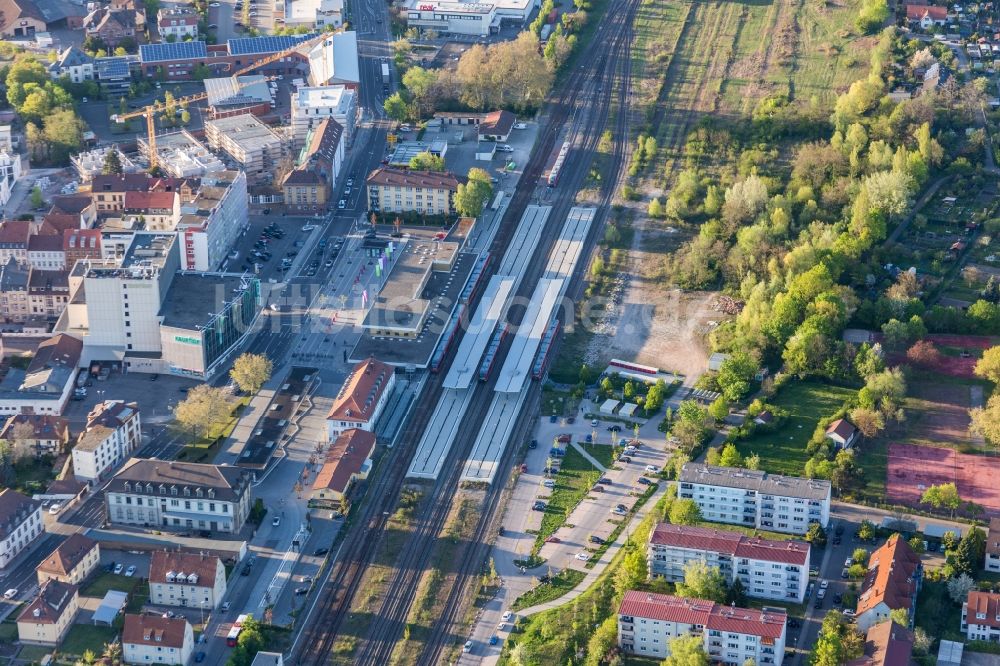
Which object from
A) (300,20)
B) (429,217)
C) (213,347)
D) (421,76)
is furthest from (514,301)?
(300,20)

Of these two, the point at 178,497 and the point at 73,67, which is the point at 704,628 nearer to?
the point at 178,497

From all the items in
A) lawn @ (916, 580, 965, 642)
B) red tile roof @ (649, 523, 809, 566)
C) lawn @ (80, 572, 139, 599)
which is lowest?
lawn @ (80, 572, 139, 599)

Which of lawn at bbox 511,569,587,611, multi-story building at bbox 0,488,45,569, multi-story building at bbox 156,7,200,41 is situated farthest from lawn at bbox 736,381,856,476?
multi-story building at bbox 156,7,200,41

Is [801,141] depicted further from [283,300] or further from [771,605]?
[771,605]

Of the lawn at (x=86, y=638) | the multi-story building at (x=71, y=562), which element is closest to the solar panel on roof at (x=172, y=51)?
the multi-story building at (x=71, y=562)

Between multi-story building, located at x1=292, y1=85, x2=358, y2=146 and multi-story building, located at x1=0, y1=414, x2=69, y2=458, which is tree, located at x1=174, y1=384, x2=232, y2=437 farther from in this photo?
multi-story building, located at x1=292, y1=85, x2=358, y2=146

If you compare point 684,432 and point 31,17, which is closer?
point 684,432

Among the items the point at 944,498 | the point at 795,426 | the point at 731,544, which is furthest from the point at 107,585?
the point at 944,498
